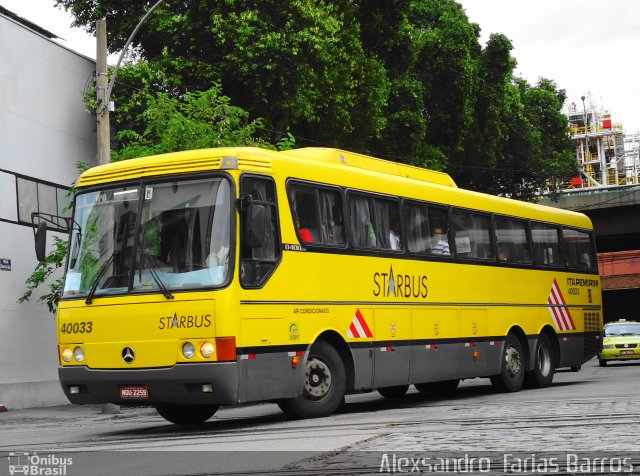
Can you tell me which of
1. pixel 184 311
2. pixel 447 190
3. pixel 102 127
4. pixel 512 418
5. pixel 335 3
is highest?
pixel 335 3

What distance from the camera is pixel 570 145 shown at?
2201 inches

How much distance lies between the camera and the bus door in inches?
596

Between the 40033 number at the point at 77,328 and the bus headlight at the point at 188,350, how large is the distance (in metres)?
1.35

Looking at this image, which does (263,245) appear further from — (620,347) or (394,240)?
(620,347)

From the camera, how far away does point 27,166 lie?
2452 cm

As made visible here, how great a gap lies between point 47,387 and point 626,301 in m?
60.7

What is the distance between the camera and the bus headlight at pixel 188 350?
40.9 feet

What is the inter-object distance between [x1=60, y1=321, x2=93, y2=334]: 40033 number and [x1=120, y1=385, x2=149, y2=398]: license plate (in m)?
0.86

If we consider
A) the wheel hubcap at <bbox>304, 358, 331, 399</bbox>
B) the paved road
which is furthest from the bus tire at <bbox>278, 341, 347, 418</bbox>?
the paved road

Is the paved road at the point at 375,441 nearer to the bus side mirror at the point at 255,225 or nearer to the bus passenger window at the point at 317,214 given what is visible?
the bus side mirror at the point at 255,225

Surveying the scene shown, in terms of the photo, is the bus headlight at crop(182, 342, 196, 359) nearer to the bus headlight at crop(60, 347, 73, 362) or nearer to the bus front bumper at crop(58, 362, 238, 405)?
the bus front bumper at crop(58, 362, 238, 405)

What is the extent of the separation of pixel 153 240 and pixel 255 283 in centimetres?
130

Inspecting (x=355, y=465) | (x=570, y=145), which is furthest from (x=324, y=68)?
(x=570, y=145)

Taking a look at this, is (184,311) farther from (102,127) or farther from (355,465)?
(102,127)
